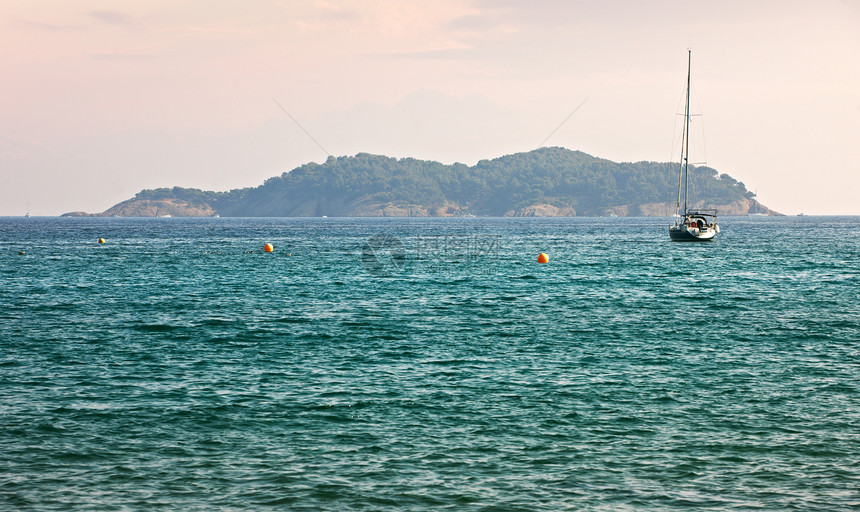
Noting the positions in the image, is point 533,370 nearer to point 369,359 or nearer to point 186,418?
point 369,359

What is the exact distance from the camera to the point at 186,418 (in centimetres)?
2184

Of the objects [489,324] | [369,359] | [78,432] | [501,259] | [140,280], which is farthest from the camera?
[501,259]

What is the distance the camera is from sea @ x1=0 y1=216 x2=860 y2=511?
16.9 metres

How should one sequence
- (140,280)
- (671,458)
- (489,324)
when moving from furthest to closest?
1. (140,280)
2. (489,324)
3. (671,458)

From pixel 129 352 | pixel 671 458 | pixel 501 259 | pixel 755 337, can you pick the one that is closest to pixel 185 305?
pixel 129 352

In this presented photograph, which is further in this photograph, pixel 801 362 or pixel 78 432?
pixel 801 362

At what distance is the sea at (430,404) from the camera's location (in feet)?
55.4

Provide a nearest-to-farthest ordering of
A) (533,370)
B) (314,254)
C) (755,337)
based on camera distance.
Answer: (533,370) < (755,337) < (314,254)

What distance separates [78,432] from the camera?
20.7 meters

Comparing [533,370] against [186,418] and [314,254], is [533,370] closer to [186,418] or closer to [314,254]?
[186,418]

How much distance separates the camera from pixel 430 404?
921 inches

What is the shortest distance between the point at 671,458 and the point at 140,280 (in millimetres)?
54301

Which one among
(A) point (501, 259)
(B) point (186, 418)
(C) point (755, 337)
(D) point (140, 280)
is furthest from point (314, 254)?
(B) point (186, 418)

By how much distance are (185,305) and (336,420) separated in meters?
29.0
